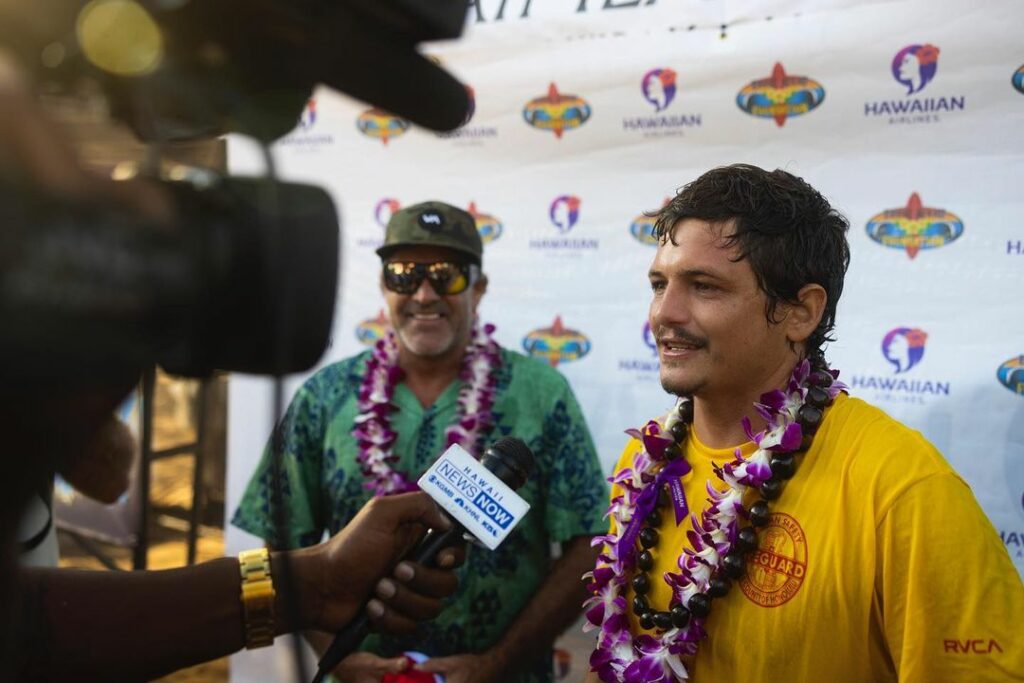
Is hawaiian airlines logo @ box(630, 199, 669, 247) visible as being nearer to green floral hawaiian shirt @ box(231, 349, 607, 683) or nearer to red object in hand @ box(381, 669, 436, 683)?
green floral hawaiian shirt @ box(231, 349, 607, 683)

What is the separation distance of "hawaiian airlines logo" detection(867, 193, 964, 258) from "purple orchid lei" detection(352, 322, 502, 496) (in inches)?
52.9

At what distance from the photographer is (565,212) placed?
10.8ft

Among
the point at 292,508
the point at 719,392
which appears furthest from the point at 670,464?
the point at 292,508

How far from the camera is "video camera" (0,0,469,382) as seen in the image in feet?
1.78

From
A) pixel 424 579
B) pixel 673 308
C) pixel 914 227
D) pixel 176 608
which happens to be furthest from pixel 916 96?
pixel 176 608

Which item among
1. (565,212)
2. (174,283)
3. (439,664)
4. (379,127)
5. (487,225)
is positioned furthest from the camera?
(379,127)

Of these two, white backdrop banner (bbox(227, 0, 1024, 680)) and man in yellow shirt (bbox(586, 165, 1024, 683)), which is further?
white backdrop banner (bbox(227, 0, 1024, 680))

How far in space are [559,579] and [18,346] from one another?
219cm

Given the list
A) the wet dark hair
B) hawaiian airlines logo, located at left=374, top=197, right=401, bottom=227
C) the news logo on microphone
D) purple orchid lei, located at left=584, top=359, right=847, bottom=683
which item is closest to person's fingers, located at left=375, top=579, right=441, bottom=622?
the news logo on microphone

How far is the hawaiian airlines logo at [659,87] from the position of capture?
303 cm

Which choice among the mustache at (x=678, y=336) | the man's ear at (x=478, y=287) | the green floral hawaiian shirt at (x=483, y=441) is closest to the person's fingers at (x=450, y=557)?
the mustache at (x=678, y=336)

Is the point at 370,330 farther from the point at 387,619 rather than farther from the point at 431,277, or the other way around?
the point at 387,619

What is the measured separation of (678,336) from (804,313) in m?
0.29

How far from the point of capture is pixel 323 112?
3.74m
